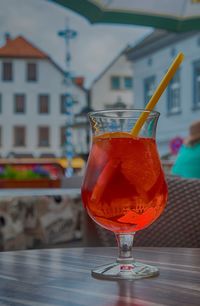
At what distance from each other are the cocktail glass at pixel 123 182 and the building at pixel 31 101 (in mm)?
9904

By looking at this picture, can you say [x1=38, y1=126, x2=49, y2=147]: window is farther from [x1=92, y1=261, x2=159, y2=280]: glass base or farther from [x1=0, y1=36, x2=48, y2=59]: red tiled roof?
[x1=92, y1=261, x2=159, y2=280]: glass base

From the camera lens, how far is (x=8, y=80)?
1259cm

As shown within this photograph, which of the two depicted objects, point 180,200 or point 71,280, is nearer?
point 71,280

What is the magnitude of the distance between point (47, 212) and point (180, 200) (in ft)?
2.77

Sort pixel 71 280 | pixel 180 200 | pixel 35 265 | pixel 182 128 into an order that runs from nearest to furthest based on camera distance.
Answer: pixel 71 280 → pixel 35 265 → pixel 180 200 → pixel 182 128

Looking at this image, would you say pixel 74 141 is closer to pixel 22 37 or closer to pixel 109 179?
pixel 22 37

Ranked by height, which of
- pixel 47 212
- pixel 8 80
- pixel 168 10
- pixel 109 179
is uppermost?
pixel 8 80

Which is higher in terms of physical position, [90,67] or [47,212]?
[90,67]

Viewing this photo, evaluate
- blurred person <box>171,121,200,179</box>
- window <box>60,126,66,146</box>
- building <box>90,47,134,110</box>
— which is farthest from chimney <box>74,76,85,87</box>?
blurred person <box>171,121,200,179</box>

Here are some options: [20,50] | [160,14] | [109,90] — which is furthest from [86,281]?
[20,50]

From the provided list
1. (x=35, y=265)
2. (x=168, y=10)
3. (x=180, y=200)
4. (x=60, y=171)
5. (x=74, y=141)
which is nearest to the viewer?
(x=35, y=265)

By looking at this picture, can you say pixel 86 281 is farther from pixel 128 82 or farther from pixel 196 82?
pixel 128 82

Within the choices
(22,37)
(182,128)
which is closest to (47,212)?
(182,128)

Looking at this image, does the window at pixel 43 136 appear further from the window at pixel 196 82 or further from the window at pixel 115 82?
the window at pixel 196 82
